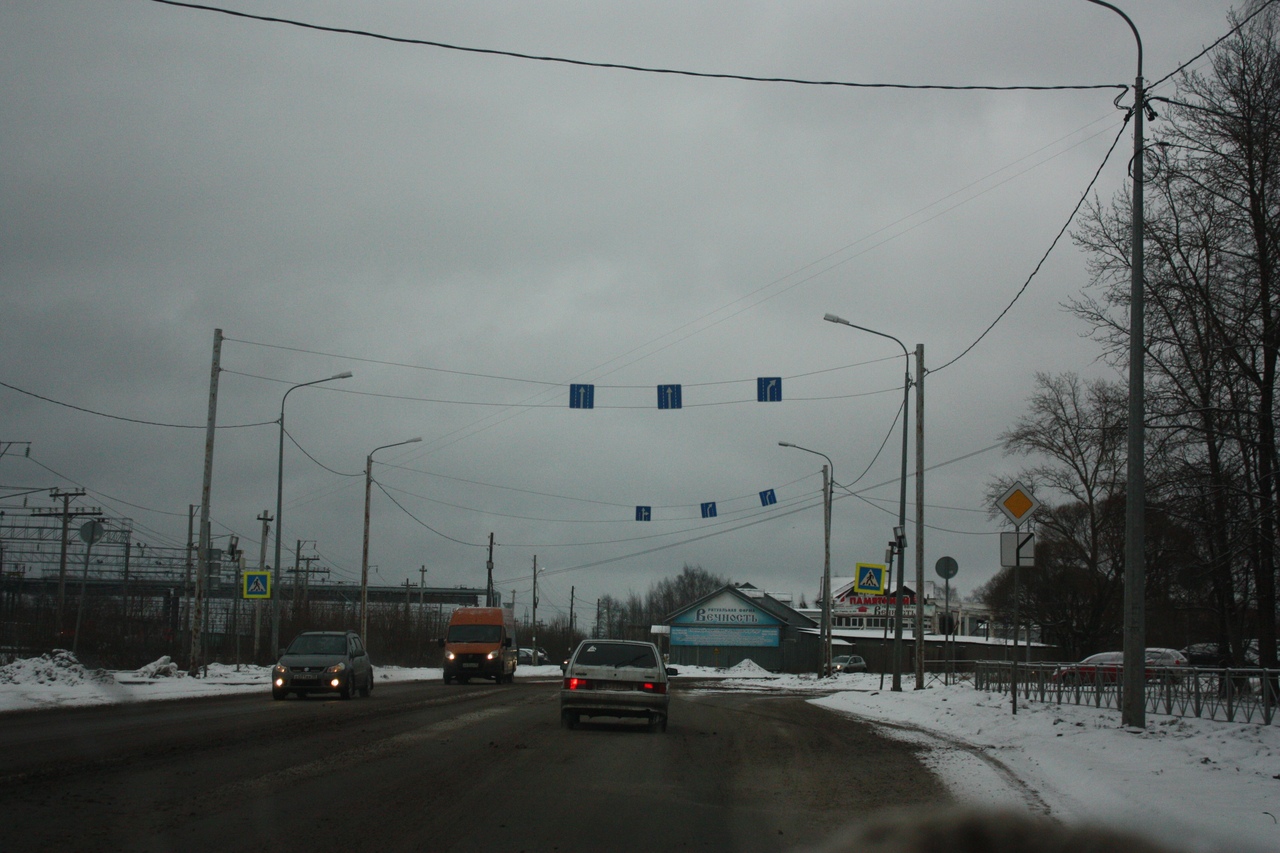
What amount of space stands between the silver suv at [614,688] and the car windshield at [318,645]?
A: 9462 mm

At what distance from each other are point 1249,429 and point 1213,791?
1222cm

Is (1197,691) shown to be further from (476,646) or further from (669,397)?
(476,646)

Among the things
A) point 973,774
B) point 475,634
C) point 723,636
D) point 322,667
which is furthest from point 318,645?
point 723,636

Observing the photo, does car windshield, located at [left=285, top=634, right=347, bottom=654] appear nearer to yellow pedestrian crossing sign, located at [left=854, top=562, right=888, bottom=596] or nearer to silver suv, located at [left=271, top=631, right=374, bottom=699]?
silver suv, located at [left=271, top=631, right=374, bottom=699]

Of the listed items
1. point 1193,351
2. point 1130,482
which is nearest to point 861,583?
point 1193,351

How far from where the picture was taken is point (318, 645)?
26078 mm

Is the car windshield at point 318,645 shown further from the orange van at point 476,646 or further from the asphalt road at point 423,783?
A: the orange van at point 476,646

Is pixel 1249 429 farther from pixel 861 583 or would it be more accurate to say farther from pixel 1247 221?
pixel 861 583

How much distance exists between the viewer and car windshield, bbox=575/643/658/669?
18.4 meters

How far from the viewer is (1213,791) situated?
10078 millimetres

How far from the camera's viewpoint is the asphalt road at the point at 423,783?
25.4 feet

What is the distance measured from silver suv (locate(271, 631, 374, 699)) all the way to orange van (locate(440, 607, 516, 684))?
13.1m

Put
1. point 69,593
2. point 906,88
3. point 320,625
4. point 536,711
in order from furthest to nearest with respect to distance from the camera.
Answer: point 69,593 < point 320,625 < point 536,711 < point 906,88

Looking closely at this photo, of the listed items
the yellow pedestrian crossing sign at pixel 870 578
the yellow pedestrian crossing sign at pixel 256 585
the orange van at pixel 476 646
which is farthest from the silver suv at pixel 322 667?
the yellow pedestrian crossing sign at pixel 870 578
